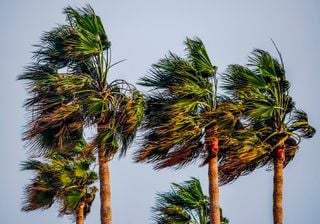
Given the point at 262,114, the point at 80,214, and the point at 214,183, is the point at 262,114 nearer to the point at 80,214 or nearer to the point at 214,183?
the point at 214,183

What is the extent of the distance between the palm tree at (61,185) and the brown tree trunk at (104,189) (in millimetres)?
4900

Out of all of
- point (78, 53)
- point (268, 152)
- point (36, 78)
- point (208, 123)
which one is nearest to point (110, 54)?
point (78, 53)

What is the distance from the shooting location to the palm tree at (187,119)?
1277cm

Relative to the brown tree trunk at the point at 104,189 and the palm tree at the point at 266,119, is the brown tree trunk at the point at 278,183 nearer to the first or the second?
the palm tree at the point at 266,119

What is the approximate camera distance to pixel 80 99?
514 inches

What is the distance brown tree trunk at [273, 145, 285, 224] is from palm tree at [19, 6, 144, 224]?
303 cm

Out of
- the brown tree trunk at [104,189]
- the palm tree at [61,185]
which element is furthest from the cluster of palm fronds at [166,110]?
the palm tree at [61,185]

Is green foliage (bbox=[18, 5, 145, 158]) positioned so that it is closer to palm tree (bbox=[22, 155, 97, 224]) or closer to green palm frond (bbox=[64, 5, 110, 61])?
green palm frond (bbox=[64, 5, 110, 61])

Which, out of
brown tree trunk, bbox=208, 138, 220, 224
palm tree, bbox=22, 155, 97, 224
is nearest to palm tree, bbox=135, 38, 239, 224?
brown tree trunk, bbox=208, 138, 220, 224

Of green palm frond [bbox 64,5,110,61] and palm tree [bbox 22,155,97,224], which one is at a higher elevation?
green palm frond [bbox 64,5,110,61]

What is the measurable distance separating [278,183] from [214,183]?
53.4 inches

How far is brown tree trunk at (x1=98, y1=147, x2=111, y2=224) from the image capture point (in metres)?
12.7

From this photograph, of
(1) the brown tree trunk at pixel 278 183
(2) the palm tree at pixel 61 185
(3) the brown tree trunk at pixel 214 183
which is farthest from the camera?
(2) the palm tree at pixel 61 185

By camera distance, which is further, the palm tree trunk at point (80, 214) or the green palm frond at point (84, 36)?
the palm tree trunk at point (80, 214)
